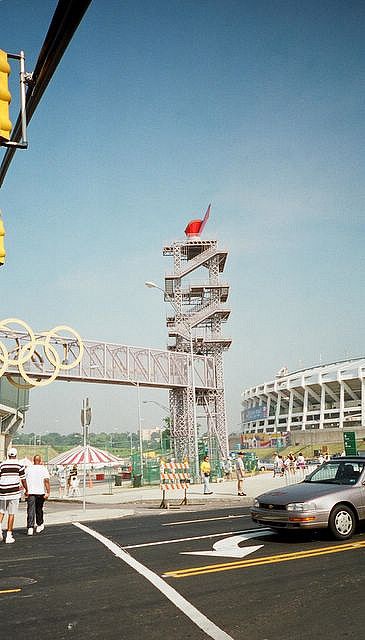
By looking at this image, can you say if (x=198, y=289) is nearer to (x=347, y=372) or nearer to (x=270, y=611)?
(x=347, y=372)

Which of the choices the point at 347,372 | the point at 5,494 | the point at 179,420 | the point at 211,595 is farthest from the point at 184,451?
the point at 347,372

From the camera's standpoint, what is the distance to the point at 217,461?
37.1 metres

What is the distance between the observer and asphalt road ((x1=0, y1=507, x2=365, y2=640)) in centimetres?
575

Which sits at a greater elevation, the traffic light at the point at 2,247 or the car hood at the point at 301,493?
the traffic light at the point at 2,247

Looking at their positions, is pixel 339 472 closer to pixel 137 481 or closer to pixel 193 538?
pixel 193 538

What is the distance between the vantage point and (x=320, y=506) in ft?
32.1

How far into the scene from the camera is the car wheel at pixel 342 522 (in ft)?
32.7

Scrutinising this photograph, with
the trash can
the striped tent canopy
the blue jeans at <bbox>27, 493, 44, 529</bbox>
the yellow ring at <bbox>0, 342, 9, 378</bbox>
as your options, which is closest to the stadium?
the trash can

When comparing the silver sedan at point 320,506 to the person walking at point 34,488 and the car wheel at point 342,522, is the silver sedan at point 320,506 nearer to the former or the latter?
the car wheel at point 342,522

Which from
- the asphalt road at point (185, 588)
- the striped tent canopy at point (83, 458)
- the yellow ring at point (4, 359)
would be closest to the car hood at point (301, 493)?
the asphalt road at point (185, 588)

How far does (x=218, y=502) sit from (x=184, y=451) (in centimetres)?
3609

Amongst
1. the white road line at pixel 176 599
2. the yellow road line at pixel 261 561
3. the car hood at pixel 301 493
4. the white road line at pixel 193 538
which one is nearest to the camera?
the white road line at pixel 176 599

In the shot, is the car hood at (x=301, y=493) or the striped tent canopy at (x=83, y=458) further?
the striped tent canopy at (x=83, y=458)

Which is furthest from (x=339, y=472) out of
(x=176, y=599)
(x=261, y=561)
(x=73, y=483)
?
(x=73, y=483)
